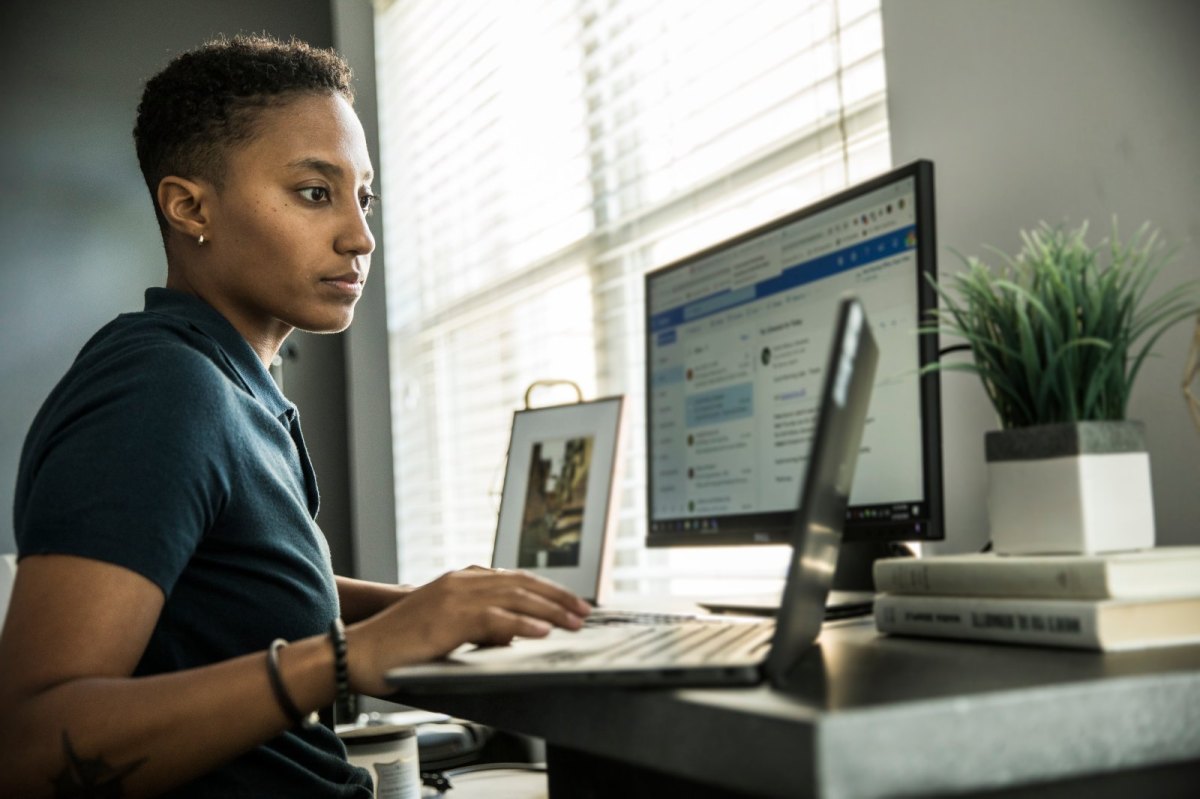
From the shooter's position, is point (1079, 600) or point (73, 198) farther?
point (73, 198)

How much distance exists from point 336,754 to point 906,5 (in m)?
1.09

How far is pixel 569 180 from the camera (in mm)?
2385

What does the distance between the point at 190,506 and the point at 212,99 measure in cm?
57

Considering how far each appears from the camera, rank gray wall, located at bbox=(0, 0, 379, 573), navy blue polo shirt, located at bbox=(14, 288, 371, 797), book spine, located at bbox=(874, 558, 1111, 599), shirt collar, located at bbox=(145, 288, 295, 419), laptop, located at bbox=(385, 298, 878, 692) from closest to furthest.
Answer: laptop, located at bbox=(385, 298, 878, 692) → book spine, located at bbox=(874, 558, 1111, 599) → navy blue polo shirt, located at bbox=(14, 288, 371, 797) → shirt collar, located at bbox=(145, 288, 295, 419) → gray wall, located at bbox=(0, 0, 379, 573)

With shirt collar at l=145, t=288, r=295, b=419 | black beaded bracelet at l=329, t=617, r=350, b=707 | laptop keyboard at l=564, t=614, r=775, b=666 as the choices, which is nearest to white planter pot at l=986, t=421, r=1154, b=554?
laptop keyboard at l=564, t=614, r=775, b=666

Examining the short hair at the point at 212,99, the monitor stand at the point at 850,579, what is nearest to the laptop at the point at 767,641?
the monitor stand at the point at 850,579

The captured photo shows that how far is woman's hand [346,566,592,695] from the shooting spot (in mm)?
795

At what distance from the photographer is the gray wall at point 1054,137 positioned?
1.01m

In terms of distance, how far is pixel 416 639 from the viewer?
796mm

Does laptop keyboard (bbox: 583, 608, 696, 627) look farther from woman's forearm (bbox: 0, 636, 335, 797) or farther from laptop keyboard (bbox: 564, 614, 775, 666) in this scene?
woman's forearm (bbox: 0, 636, 335, 797)

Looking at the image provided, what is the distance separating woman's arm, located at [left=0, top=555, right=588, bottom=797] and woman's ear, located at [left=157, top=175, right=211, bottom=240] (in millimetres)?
504

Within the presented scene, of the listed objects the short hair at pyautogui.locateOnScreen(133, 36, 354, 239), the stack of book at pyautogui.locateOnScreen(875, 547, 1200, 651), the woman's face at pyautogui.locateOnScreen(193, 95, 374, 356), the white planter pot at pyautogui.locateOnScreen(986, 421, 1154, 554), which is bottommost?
the stack of book at pyautogui.locateOnScreen(875, 547, 1200, 651)

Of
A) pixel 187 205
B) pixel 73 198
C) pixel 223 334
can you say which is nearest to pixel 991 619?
pixel 223 334

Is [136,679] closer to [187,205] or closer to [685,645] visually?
[685,645]
